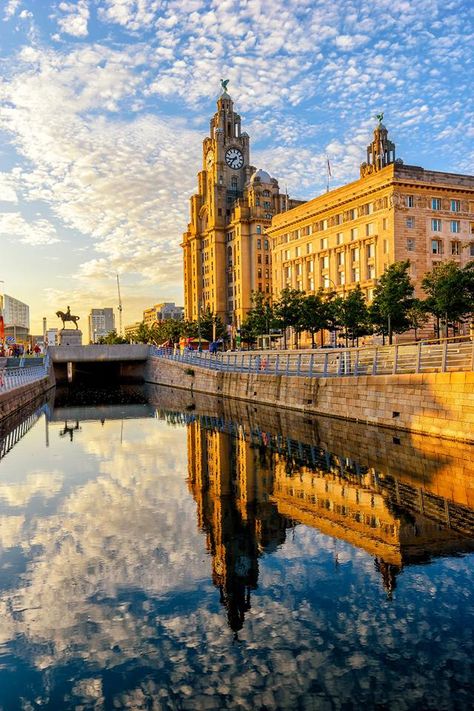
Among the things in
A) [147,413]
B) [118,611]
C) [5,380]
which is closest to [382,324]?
[147,413]

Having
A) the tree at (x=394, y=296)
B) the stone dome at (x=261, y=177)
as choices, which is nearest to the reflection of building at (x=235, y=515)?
the tree at (x=394, y=296)

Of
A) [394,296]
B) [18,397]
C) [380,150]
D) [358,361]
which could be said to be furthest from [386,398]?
[380,150]

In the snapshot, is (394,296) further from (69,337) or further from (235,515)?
(69,337)

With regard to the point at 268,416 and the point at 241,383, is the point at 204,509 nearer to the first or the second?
the point at 268,416

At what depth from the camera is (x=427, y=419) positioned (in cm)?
2364

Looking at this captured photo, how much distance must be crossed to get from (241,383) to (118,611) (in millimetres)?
36978

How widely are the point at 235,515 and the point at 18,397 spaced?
29.9m

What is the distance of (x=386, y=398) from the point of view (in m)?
26.6

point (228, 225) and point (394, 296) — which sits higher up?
point (228, 225)

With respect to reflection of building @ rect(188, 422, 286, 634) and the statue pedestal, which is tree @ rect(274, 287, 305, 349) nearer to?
the statue pedestal

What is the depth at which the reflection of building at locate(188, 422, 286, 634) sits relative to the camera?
10797 millimetres

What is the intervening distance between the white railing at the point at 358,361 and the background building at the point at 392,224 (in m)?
34.4

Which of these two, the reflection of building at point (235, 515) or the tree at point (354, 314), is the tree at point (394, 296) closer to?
the tree at point (354, 314)

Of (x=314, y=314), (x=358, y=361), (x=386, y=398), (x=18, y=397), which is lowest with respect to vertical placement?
(x=18, y=397)
